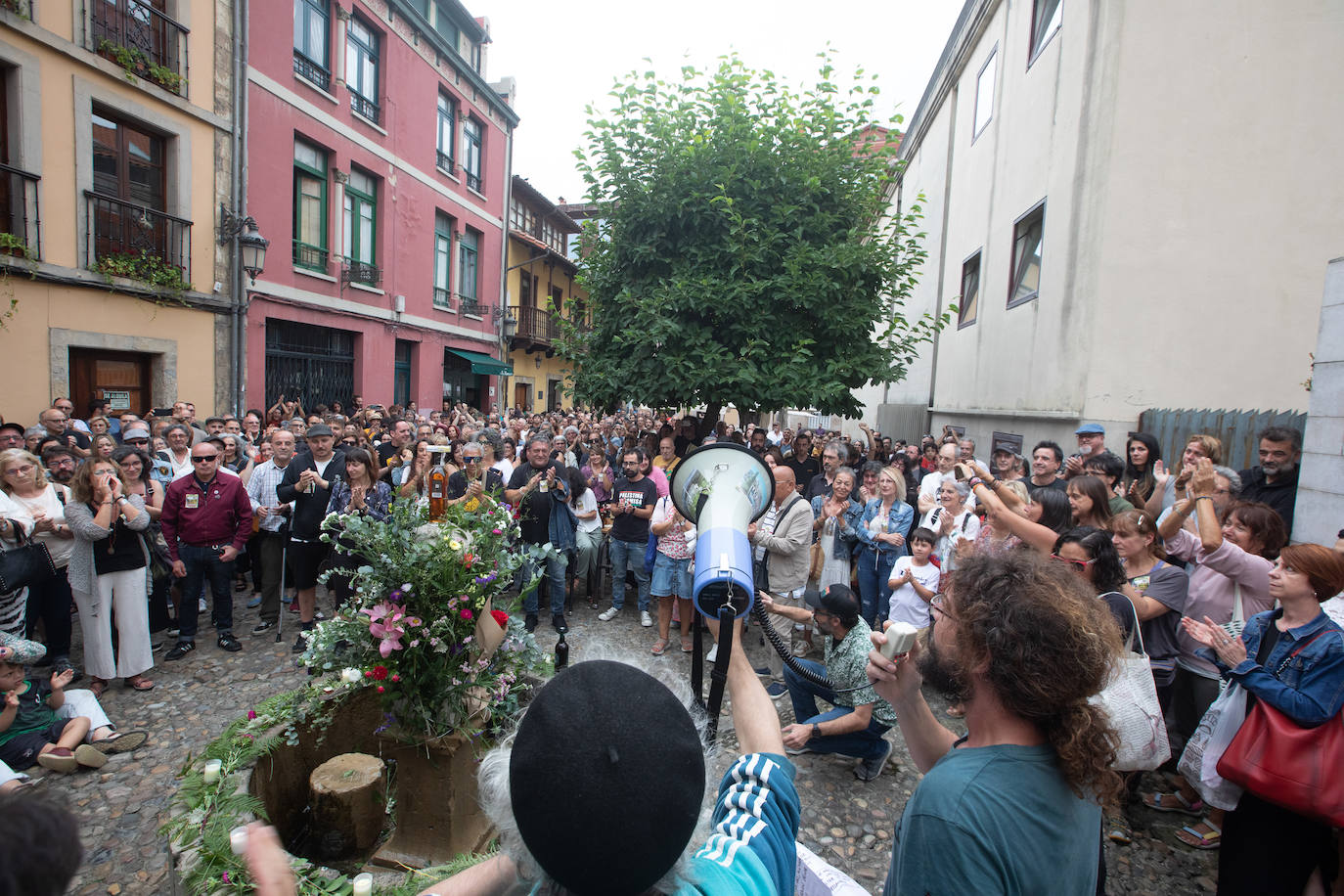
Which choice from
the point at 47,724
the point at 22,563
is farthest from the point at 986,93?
the point at 47,724

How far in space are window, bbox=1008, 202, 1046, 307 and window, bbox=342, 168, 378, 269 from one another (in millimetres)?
13636

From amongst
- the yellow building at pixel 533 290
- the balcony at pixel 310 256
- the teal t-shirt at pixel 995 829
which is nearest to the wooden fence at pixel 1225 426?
the teal t-shirt at pixel 995 829

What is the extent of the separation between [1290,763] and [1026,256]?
8794mm

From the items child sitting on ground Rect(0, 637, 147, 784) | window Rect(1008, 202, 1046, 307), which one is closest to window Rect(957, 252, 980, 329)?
window Rect(1008, 202, 1046, 307)

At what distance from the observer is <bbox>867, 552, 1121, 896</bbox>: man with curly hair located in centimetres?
134

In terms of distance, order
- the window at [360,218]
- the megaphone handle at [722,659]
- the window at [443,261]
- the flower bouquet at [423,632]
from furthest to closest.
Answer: the window at [443,261] → the window at [360,218] → the flower bouquet at [423,632] → the megaphone handle at [722,659]

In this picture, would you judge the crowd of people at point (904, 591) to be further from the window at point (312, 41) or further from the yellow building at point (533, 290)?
the yellow building at point (533, 290)

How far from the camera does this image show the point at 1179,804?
3.85 m

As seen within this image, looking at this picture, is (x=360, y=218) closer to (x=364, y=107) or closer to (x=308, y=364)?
(x=364, y=107)

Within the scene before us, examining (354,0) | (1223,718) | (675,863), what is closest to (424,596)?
(675,863)

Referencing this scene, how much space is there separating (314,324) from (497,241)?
8.71 metres

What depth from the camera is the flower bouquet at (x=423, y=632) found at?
10.5ft

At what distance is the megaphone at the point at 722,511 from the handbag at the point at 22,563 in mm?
4746

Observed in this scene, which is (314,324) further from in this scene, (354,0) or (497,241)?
(497,241)
